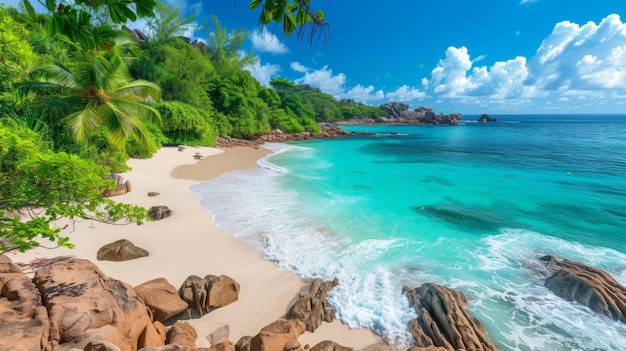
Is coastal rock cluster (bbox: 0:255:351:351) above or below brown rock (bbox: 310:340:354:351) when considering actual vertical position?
above

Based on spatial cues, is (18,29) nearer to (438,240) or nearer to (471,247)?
(438,240)

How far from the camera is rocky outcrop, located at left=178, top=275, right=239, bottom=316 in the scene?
506 cm

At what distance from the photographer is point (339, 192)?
572 inches

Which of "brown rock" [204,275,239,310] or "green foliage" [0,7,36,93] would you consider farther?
"green foliage" [0,7,36,93]

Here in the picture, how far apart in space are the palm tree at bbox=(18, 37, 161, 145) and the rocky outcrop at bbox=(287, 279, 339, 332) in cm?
1107

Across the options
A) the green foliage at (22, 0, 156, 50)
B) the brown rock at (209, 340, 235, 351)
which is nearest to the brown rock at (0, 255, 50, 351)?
the brown rock at (209, 340, 235, 351)

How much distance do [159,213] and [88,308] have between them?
607 cm

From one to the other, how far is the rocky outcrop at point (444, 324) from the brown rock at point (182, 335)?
3863 mm

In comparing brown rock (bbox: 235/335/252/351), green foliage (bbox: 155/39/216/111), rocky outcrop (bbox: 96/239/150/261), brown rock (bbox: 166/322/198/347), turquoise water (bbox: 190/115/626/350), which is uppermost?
green foliage (bbox: 155/39/216/111)

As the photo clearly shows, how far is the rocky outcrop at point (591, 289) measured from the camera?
18.3 ft

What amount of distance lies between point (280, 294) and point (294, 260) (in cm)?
135

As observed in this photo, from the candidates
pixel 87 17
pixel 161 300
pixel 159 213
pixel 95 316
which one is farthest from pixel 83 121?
pixel 87 17

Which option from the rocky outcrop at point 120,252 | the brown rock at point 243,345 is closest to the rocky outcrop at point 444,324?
the brown rock at point 243,345

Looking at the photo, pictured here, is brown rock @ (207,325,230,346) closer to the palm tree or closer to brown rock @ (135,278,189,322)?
brown rock @ (135,278,189,322)
